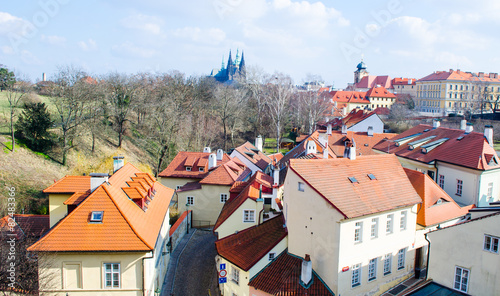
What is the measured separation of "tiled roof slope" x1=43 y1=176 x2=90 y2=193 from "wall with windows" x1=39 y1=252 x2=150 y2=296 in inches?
153

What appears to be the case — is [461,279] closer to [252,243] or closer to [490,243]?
[490,243]

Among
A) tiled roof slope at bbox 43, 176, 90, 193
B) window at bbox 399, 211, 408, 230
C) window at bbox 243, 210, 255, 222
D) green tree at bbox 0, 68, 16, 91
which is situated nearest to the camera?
window at bbox 399, 211, 408, 230

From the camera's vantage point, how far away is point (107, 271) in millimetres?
14828

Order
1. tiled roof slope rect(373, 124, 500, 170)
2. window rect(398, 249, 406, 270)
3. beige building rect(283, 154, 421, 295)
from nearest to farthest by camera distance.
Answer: beige building rect(283, 154, 421, 295) → window rect(398, 249, 406, 270) → tiled roof slope rect(373, 124, 500, 170)

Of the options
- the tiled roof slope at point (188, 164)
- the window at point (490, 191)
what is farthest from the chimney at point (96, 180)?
→ the window at point (490, 191)

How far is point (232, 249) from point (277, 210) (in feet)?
12.8

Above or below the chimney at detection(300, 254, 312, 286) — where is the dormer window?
above

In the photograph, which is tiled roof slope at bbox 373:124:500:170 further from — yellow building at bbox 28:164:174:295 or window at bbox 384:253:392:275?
yellow building at bbox 28:164:174:295

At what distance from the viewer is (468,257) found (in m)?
12.6

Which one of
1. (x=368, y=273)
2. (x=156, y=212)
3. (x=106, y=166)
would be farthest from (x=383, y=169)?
(x=106, y=166)

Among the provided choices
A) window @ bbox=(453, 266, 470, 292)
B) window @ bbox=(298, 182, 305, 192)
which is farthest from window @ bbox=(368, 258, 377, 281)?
window @ bbox=(298, 182, 305, 192)

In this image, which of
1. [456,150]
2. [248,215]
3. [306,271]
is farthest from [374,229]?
[456,150]

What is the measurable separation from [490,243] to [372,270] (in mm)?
5378

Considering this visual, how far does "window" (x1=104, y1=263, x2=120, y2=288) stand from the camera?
1483 centimetres
